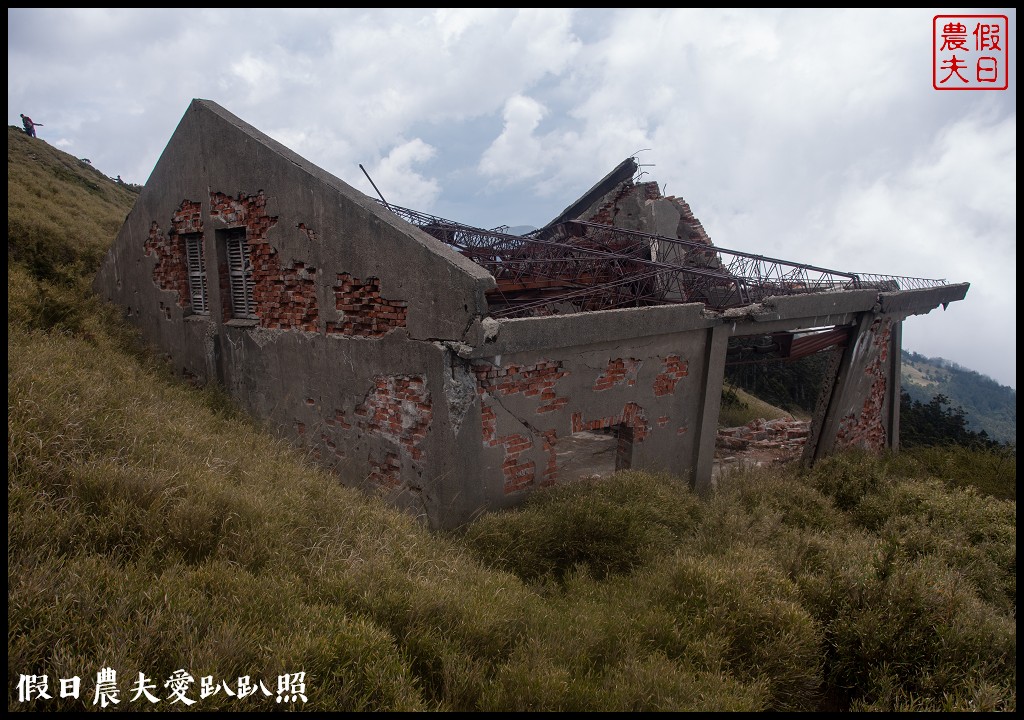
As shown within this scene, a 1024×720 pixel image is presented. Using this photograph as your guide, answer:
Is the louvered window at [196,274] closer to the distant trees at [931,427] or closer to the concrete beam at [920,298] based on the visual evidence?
the concrete beam at [920,298]

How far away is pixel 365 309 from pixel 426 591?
3227 millimetres

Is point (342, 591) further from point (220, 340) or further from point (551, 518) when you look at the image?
point (220, 340)

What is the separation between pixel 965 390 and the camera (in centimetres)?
10419

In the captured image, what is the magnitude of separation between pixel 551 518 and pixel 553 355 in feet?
5.01

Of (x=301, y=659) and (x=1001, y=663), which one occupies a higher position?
(x=301, y=659)

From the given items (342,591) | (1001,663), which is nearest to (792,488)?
(1001,663)

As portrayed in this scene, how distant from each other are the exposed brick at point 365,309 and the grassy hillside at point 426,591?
4.57 feet

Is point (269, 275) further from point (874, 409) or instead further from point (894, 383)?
point (894, 383)

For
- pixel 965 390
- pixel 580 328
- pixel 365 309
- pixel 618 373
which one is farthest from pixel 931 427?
pixel 965 390

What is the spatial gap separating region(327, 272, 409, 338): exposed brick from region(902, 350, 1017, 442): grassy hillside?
91.0 m

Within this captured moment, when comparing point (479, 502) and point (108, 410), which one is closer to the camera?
point (108, 410)

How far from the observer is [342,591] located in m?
3.12

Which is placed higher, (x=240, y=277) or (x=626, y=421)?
(x=240, y=277)

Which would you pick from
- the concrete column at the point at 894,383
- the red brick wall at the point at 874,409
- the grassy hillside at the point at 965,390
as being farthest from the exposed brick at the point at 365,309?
the grassy hillside at the point at 965,390
